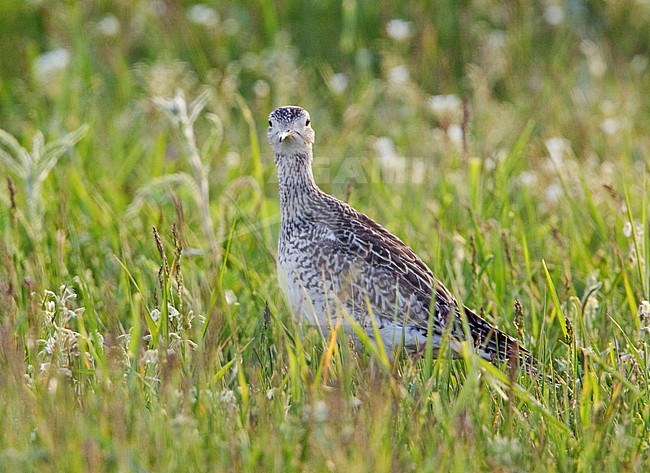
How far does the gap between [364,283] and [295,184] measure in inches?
30.0

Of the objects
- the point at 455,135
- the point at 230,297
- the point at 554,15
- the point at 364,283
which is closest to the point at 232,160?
the point at 455,135

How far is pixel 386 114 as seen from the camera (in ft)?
31.2

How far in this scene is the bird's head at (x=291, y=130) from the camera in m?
5.73

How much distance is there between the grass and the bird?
16cm

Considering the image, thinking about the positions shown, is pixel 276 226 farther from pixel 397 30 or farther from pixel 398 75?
pixel 397 30

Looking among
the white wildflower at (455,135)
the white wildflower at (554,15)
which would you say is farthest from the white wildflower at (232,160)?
the white wildflower at (554,15)

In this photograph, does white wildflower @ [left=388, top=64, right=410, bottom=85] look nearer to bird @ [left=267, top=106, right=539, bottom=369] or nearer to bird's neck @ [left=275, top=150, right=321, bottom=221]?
bird's neck @ [left=275, top=150, right=321, bottom=221]

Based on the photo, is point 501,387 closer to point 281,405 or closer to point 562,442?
point 562,442

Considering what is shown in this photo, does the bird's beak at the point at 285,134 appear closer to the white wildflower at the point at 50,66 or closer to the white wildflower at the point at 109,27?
the white wildflower at the point at 50,66

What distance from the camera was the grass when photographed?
3.78m

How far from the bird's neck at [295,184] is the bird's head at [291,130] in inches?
1.2

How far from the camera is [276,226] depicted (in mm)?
6941

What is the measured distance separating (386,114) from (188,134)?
3.93 meters

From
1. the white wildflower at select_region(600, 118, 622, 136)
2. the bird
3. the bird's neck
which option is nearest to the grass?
the white wildflower at select_region(600, 118, 622, 136)
